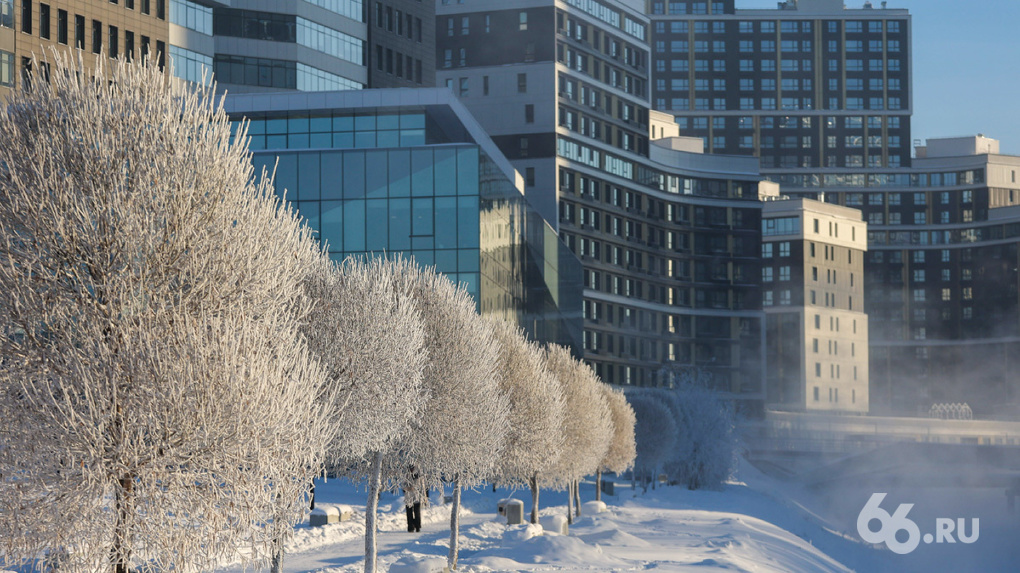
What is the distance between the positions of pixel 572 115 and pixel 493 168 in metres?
84.8

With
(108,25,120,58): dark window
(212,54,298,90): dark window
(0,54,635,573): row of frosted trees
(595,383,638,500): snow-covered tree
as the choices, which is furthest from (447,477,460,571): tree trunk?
(212,54,298,90): dark window

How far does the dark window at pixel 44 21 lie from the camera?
8481cm

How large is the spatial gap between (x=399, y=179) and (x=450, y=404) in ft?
102

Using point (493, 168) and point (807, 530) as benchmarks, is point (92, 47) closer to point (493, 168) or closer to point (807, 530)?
point (493, 168)

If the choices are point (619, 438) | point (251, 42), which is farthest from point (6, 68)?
point (619, 438)

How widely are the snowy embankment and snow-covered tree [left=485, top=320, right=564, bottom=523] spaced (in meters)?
2.65

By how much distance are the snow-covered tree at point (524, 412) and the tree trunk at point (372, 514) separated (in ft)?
37.5

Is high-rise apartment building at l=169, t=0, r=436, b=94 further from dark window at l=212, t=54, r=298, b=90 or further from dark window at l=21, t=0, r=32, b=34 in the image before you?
dark window at l=21, t=0, r=32, b=34

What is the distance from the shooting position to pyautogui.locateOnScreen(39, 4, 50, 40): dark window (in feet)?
278

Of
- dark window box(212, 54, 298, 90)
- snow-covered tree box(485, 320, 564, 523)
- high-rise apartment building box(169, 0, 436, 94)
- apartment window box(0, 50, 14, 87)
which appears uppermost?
high-rise apartment building box(169, 0, 436, 94)

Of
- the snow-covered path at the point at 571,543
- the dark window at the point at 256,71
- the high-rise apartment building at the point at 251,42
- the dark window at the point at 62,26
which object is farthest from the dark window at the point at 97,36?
the snow-covered path at the point at 571,543

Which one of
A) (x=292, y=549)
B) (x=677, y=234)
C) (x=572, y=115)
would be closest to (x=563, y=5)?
(x=572, y=115)

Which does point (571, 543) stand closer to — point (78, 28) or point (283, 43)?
point (78, 28)

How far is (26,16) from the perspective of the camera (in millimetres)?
83688
